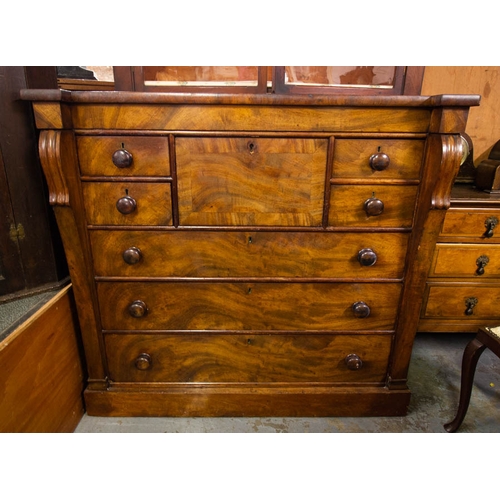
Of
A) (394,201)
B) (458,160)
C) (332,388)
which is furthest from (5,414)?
(458,160)

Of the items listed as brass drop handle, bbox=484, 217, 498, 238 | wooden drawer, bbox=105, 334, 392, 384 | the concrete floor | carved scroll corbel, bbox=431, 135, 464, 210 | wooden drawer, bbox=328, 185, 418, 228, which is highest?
carved scroll corbel, bbox=431, 135, 464, 210

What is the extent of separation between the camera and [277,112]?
1271mm

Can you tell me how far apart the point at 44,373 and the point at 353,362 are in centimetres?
127

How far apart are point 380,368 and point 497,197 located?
1.16 m

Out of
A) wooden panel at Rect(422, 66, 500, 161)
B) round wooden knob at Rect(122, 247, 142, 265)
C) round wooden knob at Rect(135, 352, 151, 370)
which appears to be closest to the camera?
round wooden knob at Rect(122, 247, 142, 265)

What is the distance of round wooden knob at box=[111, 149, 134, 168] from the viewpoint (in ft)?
4.19

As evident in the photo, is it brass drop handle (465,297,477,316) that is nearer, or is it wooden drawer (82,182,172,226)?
wooden drawer (82,182,172,226)

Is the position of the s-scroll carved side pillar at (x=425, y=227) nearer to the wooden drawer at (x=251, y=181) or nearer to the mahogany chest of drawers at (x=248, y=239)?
the mahogany chest of drawers at (x=248, y=239)

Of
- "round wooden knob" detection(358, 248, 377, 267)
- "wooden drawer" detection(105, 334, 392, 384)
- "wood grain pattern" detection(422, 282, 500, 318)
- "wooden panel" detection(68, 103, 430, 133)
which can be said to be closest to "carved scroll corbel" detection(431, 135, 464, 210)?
"wooden panel" detection(68, 103, 430, 133)

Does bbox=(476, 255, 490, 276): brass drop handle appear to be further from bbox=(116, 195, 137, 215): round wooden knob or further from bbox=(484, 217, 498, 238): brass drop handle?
bbox=(116, 195, 137, 215): round wooden knob

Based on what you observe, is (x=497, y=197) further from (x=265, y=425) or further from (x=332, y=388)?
(x=265, y=425)

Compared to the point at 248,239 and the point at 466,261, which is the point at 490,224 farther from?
the point at 248,239

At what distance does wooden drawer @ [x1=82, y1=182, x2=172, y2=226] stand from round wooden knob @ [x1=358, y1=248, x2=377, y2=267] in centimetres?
78

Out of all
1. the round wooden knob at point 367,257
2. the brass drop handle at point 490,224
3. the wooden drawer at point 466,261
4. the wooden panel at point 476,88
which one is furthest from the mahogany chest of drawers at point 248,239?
the wooden panel at point 476,88
